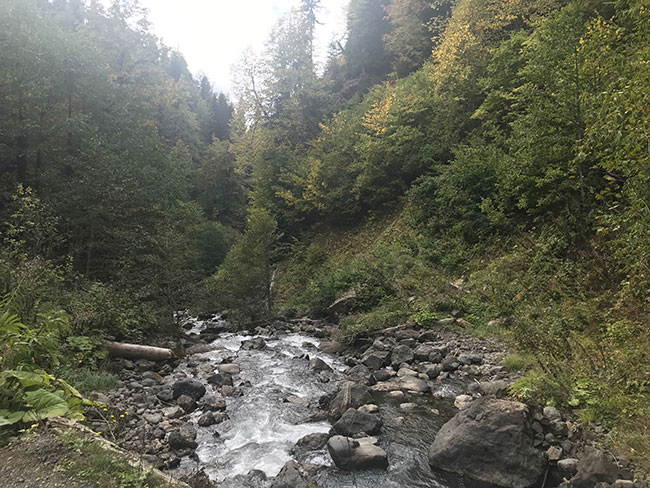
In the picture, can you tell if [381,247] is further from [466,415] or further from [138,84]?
[138,84]

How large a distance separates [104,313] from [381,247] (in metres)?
12.6

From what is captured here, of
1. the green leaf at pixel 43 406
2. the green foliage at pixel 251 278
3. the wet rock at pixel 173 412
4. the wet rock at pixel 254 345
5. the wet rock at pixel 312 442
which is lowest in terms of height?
the wet rock at pixel 312 442

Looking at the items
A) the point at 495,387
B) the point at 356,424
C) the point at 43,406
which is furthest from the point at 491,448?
the point at 43,406

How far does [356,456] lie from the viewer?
567 centimetres

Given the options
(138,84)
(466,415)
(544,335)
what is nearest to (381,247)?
(544,335)

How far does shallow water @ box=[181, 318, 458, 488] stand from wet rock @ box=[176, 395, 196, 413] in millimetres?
388

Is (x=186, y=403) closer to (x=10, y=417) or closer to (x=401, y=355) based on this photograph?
(x=10, y=417)

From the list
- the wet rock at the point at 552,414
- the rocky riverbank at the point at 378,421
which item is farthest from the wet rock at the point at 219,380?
the wet rock at the point at 552,414

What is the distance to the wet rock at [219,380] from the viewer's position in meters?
9.52

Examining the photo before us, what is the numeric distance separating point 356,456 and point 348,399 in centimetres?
181

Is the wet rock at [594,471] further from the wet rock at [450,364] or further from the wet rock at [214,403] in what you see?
the wet rock at [214,403]

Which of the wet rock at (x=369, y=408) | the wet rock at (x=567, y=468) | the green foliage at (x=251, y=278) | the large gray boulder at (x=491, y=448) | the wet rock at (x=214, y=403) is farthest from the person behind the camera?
the green foliage at (x=251, y=278)

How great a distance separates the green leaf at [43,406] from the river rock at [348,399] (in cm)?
491

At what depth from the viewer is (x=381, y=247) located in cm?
1906
